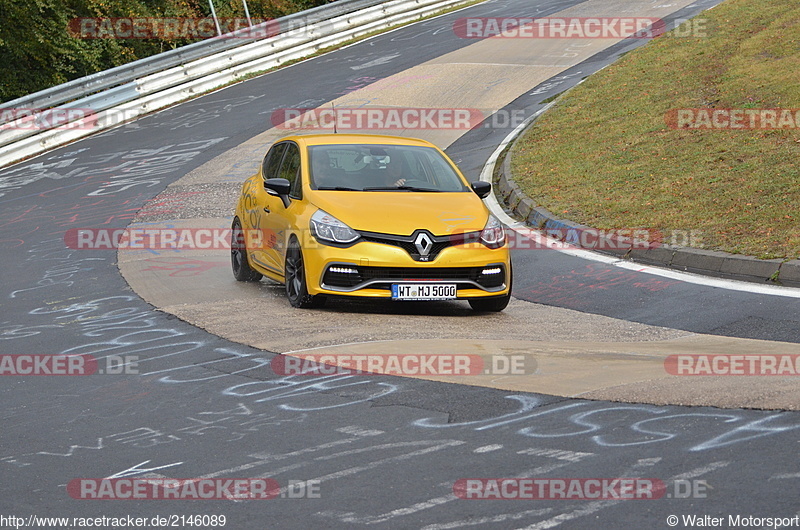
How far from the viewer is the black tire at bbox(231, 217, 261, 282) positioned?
1179cm

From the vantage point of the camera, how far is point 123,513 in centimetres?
484

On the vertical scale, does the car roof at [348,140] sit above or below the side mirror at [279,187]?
above

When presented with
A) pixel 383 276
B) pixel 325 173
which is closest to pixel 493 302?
pixel 383 276

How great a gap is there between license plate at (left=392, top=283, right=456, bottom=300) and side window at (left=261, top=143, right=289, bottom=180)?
9.17 feet

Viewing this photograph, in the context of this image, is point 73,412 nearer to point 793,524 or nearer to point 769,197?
point 793,524

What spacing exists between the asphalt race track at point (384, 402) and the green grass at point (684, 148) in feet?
4.90

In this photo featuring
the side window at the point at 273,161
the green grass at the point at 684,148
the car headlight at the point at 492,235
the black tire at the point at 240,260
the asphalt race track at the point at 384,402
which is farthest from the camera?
the green grass at the point at 684,148

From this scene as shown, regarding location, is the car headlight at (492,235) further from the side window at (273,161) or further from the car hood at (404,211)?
the side window at (273,161)

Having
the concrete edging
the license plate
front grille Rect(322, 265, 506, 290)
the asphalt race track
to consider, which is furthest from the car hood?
the concrete edging

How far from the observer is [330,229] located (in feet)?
31.3

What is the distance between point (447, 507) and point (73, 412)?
3091mm

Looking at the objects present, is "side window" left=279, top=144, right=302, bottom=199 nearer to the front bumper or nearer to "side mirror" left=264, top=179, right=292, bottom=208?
"side mirror" left=264, top=179, right=292, bottom=208

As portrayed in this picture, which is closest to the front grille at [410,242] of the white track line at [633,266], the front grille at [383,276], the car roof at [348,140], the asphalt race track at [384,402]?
the front grille at [383,276]

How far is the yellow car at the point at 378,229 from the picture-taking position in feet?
30.8
